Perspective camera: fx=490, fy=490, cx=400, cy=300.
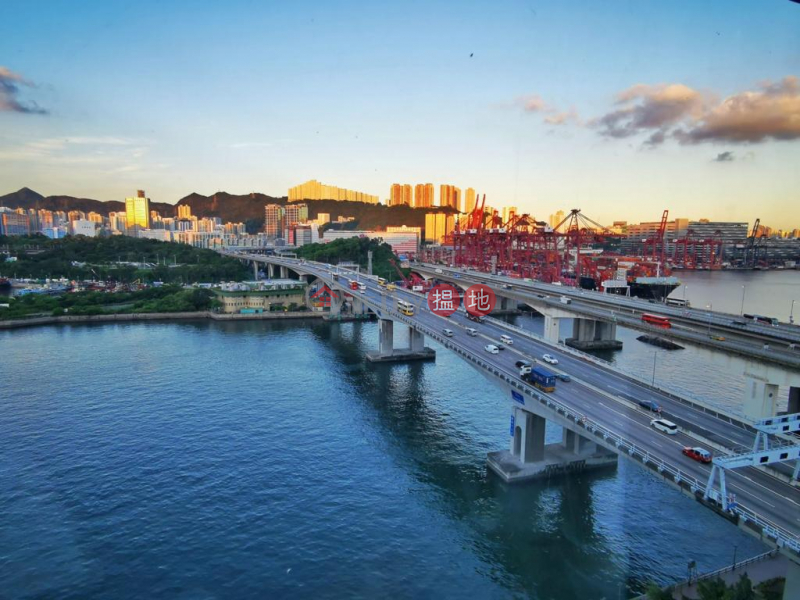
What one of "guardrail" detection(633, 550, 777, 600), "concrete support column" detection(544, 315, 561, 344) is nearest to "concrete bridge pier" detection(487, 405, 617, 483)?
"guardrail" detection(633, 550, 777, 600)

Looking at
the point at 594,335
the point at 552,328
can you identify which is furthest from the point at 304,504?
the point at 594,335

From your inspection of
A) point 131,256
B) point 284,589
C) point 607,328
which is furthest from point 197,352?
point 131,256

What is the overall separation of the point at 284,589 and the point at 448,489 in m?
3.21

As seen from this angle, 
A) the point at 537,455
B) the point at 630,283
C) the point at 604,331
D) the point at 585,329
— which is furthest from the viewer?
the point at 630,283

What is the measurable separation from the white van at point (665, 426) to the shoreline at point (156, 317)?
1904 centimetres

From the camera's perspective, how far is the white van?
6.58m

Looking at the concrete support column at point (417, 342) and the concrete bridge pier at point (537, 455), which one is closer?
the concrete bridge pier at point (537, 455)

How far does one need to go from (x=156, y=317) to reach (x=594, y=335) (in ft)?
65.7

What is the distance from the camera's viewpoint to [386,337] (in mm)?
16562

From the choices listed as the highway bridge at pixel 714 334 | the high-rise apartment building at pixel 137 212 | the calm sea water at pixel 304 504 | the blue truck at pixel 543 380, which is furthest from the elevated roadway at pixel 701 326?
the high-rise apartment building at pixel 137 212

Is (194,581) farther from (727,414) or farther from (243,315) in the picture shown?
(243,315)

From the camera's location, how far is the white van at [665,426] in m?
6.58

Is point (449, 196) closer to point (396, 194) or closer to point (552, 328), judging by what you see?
point (396, 194)

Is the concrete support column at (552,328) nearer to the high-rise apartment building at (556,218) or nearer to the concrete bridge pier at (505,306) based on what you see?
the concrete bridge pier at (505,306)
